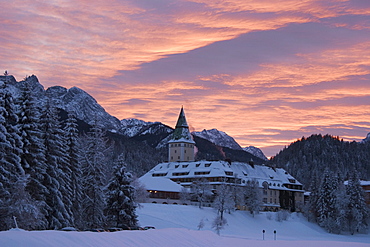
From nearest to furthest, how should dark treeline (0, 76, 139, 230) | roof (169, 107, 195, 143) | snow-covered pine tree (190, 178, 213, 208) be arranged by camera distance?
dark treeline (0, 76, 139, 230), snow-covered pine tree (190, 178, 213, 208), roof (169, 107, 195, 143)

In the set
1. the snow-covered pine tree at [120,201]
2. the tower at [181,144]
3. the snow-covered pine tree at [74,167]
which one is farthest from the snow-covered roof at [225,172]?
the snow-covered pine tree at [74,167]

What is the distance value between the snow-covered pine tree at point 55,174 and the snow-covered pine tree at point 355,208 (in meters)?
81.9

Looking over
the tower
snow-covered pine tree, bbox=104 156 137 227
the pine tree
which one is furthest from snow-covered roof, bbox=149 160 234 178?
the pine tree

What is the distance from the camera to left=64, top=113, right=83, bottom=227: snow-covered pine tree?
54969 mm

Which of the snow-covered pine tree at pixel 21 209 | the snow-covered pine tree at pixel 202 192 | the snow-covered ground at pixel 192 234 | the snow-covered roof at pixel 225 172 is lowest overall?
the snow-covered ground at pixel 192 234

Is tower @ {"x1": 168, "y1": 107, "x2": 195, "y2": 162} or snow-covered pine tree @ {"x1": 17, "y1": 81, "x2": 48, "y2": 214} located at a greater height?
tower @ {"x1": 168, "y1": 107, "x2": 195, "y2": 162}

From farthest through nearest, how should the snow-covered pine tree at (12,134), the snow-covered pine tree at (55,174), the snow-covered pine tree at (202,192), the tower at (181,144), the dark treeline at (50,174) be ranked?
the tower at (181,144) < the snow-covered pine tree at (202,192) < the snow-covered pine tree at (55,174) < the snow-covered pine tree at (12,134) < the dark treeline at (50,174)

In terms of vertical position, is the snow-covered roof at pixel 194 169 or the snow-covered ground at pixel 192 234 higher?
the snow-covered roof at pixel 194 169

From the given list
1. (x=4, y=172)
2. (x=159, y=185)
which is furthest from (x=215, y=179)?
(x=4, y=172)

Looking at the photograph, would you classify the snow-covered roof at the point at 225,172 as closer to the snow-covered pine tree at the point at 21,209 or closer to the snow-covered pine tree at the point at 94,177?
the snow-covered pine tree at the point at 94,177

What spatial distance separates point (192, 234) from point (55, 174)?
1416cm

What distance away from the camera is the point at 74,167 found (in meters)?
55.9

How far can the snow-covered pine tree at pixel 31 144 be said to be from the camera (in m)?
46.2

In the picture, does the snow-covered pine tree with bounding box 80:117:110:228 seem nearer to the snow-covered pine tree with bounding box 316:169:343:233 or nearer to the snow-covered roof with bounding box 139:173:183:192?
the snow-covered roof with bounding box 139:173:183:192
